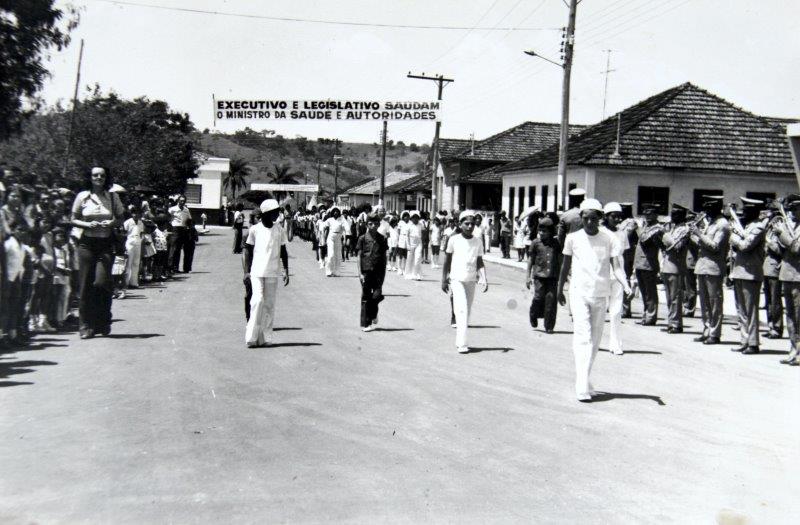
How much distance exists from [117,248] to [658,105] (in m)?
28.7

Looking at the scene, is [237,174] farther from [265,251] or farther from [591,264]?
[591,264]

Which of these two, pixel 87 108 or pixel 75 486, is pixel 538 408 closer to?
pixel 75 486

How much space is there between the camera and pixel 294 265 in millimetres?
28469

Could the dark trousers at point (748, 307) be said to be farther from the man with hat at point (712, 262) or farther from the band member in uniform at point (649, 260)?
the band member in uniform at point (649, 260)

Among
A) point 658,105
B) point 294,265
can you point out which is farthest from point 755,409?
point 658,105

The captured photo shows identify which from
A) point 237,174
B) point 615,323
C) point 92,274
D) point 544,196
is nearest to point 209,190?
point 237,174

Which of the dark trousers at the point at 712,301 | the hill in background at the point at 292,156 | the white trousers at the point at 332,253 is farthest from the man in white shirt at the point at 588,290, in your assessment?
the hill in background at the point at 292,156

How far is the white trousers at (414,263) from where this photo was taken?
23.1m

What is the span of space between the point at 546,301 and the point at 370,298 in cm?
272

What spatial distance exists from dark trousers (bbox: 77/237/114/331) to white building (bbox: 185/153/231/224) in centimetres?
7459

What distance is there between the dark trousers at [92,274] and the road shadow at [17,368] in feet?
6.25

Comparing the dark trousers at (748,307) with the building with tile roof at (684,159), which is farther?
the building with tile roof at (684,159)

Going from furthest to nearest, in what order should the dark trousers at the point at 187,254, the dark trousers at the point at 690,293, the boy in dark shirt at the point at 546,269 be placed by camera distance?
the dark trousers at the point at 187,254 < the dark trousers at the point at 690,293 < the boy in dark shirt at the point at 546,269

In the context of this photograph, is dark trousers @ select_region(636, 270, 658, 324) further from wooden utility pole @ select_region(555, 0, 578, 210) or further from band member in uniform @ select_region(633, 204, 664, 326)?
wooden utility pole @ select_region(555, 0, 578, 210)
